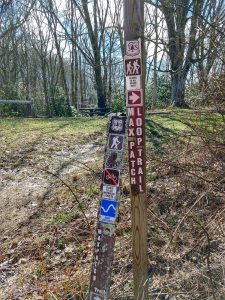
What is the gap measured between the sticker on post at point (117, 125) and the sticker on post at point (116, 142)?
0.03 metres

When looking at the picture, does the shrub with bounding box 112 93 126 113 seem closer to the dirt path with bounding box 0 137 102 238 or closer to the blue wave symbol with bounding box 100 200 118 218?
the dirt path with bounding box 0 137 102 238

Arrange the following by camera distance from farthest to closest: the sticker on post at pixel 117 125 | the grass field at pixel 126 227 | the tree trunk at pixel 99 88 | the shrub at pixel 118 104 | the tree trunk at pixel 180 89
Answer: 1. the tree trunk at pixel 99 88
2. the shrub at pixel 118 104
3. the tree trunk at pixel 180 89
4. the grass field at pixel 126 227
5. the sticker on post at pixel 117 125

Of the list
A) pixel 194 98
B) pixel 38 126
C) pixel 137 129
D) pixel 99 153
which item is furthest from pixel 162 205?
pixel 38 126

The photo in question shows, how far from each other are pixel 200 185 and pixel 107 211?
1984 millimetres

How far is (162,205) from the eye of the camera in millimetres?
4094

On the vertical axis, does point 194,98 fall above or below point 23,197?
above

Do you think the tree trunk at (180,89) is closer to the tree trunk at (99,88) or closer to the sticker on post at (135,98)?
the sticker on post at (135,98)

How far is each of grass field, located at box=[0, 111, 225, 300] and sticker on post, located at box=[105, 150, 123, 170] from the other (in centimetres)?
75

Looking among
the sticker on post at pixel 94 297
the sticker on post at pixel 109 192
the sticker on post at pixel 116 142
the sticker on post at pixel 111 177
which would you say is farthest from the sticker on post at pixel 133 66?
the sticker on post at pixel 94 297

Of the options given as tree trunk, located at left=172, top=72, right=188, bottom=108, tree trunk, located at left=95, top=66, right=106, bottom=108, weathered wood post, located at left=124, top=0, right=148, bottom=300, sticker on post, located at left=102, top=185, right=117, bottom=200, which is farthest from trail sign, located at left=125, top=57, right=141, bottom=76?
tree trunk, located at left=95, top=66, right=106, bottom=108

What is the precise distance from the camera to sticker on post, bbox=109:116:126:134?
89.6 inches

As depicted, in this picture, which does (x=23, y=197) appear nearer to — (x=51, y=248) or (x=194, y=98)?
(x=51, y=248)

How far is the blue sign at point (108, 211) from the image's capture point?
2.35 m

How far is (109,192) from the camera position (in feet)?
7.74
